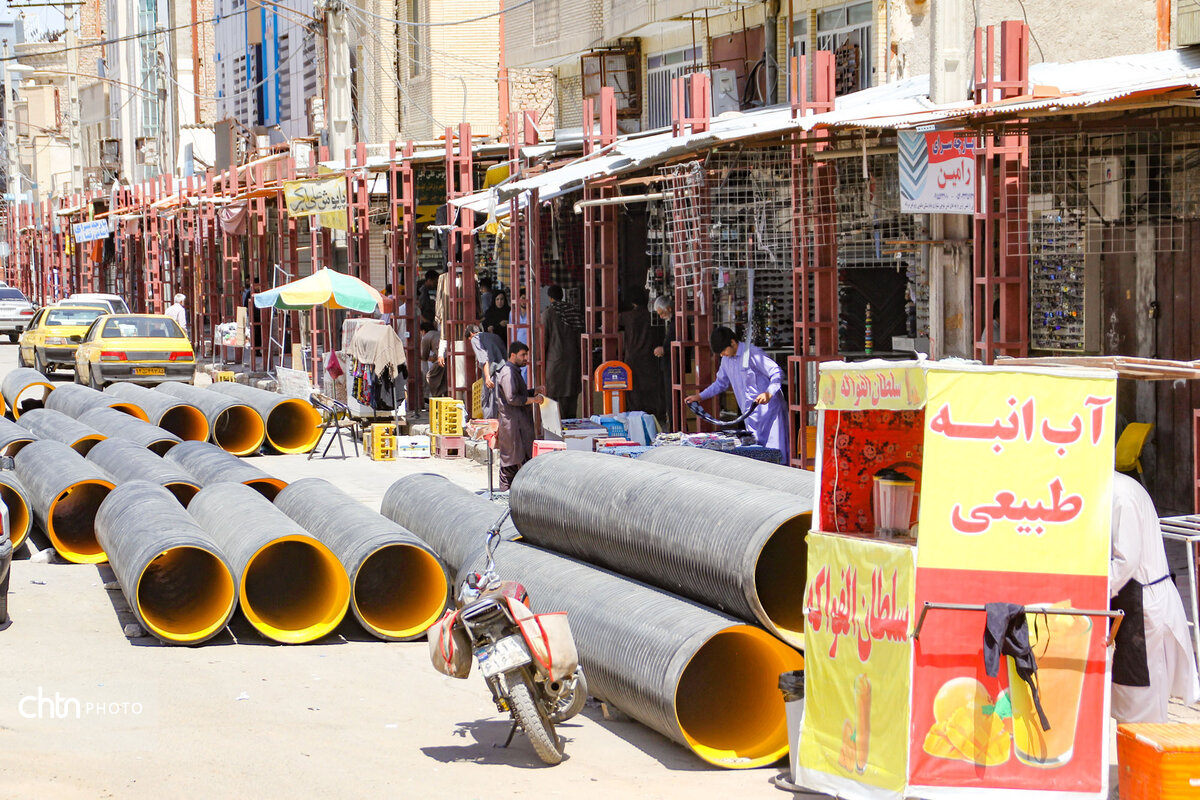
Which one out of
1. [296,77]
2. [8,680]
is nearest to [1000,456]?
[8,680]

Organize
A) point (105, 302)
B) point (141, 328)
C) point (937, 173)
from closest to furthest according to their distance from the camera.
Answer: point (937, 173) < point (141, 328) < point (105, 302)

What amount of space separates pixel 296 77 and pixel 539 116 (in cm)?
1144

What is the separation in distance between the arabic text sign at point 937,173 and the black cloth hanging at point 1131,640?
550 centimetres

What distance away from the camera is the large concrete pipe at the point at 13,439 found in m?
15.3

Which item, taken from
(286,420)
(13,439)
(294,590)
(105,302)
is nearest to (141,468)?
(294,590)

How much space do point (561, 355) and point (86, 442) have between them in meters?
5.88

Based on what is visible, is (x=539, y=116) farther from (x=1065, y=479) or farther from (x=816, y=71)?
(x=1065, y=479)

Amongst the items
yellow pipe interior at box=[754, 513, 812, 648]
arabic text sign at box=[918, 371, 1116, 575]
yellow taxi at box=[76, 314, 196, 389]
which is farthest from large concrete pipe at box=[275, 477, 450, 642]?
yellow taxi at box=[76, 314, 196, 389]

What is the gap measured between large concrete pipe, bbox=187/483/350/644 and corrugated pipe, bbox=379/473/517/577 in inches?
35.6

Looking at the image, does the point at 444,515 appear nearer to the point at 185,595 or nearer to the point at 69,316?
the point at 185,595

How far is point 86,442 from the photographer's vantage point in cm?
1585

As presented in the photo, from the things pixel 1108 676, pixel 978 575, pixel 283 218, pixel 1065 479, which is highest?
pixel 283 218

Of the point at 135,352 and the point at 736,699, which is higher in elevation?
the point at 135,352

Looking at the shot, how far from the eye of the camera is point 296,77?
38938mm
